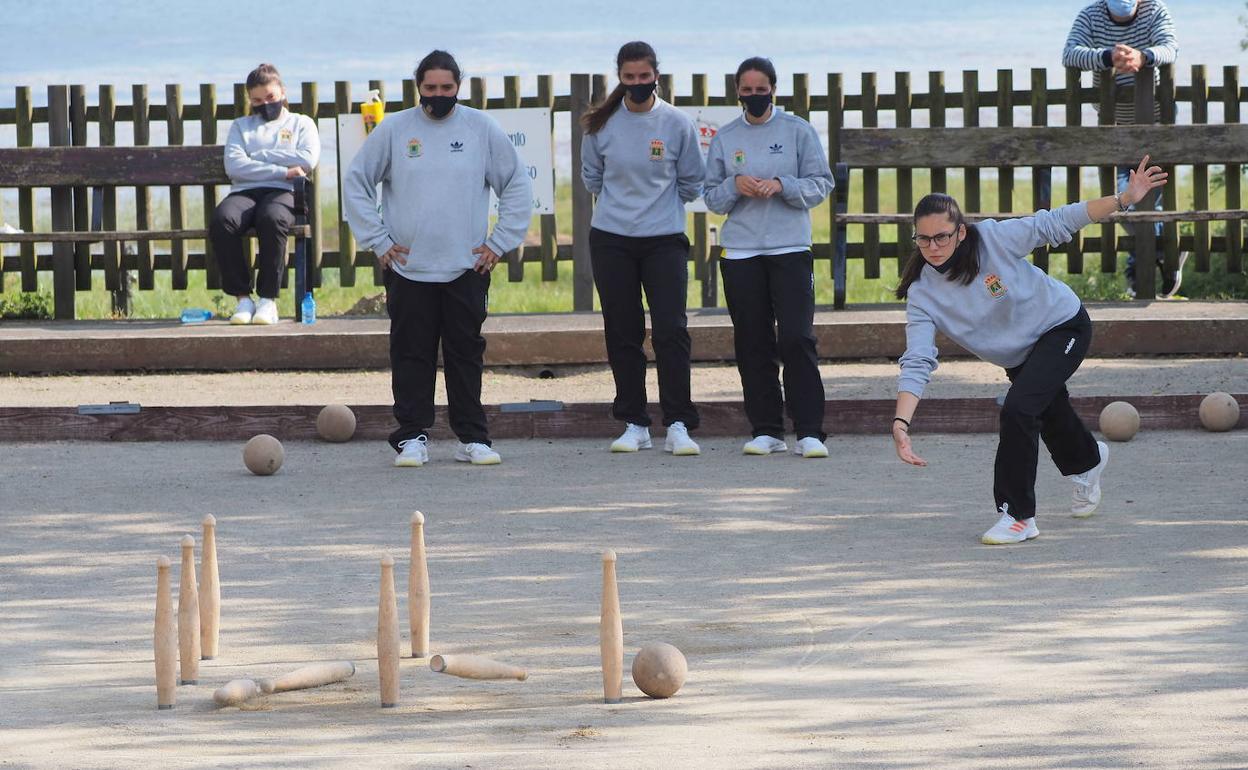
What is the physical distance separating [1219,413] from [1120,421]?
579 millimetres

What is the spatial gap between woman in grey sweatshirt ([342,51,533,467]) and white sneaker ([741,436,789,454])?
127cm

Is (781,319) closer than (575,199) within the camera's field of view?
Yes

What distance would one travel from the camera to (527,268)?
893 inches

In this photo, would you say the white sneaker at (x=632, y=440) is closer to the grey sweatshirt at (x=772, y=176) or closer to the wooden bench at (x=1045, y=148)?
the grey sweatshirt at (x=772, y=176)

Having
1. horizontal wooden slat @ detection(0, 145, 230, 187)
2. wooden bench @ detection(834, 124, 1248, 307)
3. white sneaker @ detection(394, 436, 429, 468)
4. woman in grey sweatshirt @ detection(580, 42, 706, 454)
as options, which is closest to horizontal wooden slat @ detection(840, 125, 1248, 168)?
wooden bench @ detection(834, 124, 1248, 307)

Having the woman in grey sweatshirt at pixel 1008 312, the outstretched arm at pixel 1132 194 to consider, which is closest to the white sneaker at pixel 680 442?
the woman in grey sweatshirt at pixel 1008 312

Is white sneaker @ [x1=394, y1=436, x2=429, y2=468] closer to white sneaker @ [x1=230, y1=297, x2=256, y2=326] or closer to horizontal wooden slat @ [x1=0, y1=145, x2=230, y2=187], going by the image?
white sneaker @ [x1=230, y1=297, x2=256, y2=326]

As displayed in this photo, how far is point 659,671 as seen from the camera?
4910mm

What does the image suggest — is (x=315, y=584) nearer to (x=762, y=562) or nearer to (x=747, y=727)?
(x=762, y=562)

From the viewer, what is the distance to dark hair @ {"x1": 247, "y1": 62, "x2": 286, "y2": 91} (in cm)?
1294

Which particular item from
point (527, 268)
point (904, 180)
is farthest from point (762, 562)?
point (527, 268)

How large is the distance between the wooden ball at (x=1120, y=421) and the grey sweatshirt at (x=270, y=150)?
6199 millimetres

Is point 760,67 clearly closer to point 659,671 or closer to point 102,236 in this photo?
point 659,671

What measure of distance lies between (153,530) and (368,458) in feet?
6.51
